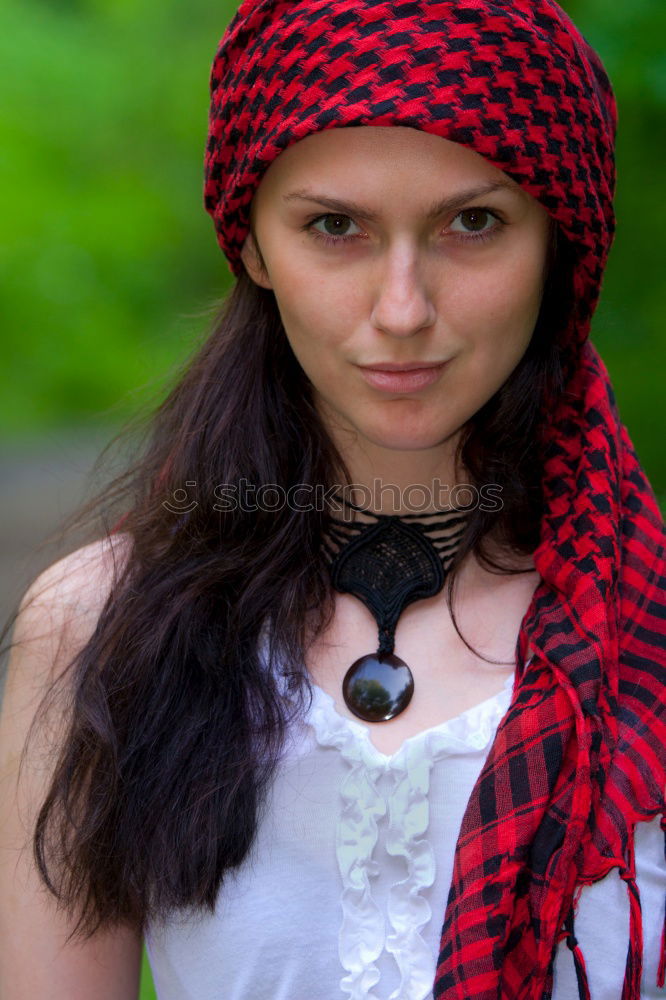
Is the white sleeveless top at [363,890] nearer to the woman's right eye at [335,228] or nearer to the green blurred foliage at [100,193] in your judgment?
the woman's right eye at [335,228]

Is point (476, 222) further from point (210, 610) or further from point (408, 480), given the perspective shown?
point (210, 610)

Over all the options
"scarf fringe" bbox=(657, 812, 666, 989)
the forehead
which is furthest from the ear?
"scarf fringe" bbox=(657, 812, 666, 989)

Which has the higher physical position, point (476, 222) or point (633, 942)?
point (476, 222)

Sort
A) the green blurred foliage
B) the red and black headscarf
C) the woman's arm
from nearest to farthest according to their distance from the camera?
the red and black headscarf → the woman's arm → the green blurred foliage

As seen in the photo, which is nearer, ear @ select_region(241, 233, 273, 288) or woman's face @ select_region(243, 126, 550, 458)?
woman's face @ select_region(243, 126, 550, 458)

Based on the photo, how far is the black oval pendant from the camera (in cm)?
153

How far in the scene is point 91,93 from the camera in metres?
4.41

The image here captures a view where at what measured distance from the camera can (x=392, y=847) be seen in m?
1.47

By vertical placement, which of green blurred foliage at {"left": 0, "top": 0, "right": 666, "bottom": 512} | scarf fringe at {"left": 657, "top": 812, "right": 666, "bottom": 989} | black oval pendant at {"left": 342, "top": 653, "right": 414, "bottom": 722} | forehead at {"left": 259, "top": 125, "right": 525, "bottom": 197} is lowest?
scarf fringe at {"left": 657, "top": 812, "right": 666, "bottom": 989}

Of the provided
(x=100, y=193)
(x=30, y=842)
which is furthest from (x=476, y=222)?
(x=100, y=193)

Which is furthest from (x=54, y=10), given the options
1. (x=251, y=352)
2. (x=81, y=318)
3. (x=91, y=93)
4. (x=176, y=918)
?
(x=176, y=918)

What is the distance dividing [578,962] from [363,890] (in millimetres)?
264

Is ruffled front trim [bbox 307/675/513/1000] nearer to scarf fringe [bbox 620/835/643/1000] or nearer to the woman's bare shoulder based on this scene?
scarf fringe [bbox 620/835/643/1000]

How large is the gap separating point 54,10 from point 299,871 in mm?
3713
